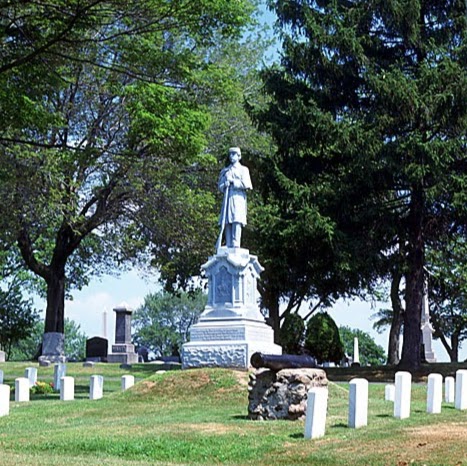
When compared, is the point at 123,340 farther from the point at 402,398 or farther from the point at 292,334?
the point at 402,398

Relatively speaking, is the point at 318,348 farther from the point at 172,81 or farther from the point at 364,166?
the point at 172,81

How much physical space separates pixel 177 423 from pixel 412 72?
56.9 ft

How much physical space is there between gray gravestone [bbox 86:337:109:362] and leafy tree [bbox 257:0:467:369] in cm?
1698

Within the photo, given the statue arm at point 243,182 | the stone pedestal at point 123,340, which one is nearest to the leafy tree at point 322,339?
the stone pedestal at point 123,340

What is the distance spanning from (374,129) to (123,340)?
65.3 feet

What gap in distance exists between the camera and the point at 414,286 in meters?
27.6

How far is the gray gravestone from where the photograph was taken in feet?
140

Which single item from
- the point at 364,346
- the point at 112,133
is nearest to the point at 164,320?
the point at 364,346

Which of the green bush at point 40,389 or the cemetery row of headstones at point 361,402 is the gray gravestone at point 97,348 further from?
the cemetery row of headstones at point 361,402

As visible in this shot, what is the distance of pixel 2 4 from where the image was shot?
1602cm

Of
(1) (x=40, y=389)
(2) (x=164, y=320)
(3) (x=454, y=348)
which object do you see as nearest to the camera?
(1) (x=40, y=389)

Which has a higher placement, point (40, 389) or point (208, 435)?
point (208, 435)

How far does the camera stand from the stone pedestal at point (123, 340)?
40.9 metres

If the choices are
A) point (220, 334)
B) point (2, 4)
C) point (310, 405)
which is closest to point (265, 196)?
point (220, 334)
